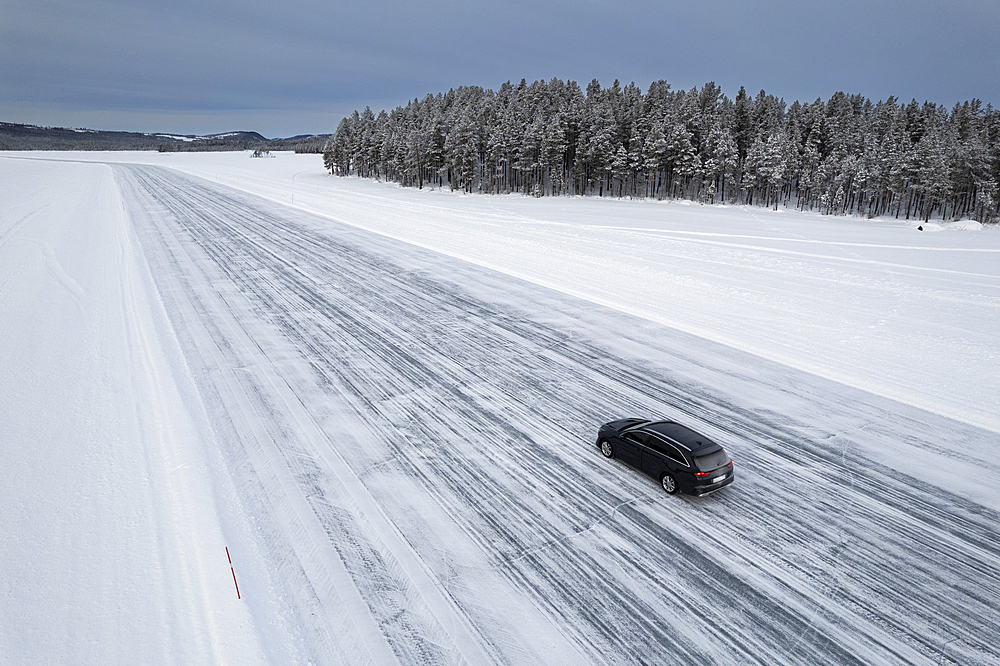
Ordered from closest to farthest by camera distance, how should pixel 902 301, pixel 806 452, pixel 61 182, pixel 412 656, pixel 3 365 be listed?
pixel 412 656 < pixel 806 452 < pixel 3 365 < pixel 902 301 < pixel 61 182

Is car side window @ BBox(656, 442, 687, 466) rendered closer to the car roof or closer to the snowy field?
the car roof

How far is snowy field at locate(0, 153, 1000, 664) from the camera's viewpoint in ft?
22.8

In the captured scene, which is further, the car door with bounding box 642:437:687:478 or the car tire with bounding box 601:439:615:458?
the car tire with bounding box 601:439:615:458

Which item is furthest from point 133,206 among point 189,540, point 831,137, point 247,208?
point 831,137

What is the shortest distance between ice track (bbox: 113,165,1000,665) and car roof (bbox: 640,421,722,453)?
0.97 m

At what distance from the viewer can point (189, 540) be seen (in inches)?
330

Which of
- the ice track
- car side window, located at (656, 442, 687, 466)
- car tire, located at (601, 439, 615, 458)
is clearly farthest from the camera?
car tire, located at (601, 439, 615, 458)

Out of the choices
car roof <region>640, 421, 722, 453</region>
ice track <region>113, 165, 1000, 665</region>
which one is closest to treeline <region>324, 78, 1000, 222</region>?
ice track <region>113, 165, 1000, 665</region>

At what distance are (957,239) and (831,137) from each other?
48.8 meters

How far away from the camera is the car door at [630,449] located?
10070 mm

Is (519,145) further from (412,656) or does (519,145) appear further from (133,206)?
(412,656)

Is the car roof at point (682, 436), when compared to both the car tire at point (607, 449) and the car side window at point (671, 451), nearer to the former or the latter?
the car side window at point (671, 451)

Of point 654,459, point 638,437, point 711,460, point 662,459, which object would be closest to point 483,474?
point 638,437

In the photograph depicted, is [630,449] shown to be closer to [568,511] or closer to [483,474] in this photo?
[568,511]
